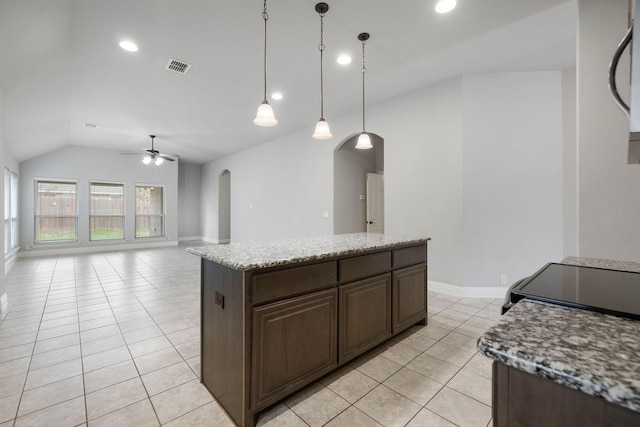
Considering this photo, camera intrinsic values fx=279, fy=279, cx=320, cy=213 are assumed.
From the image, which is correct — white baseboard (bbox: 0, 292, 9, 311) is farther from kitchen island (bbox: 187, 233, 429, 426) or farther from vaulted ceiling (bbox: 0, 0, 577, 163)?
kitchen island (bbox: 187, 233, 429, 426)

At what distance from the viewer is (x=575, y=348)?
2.08ft

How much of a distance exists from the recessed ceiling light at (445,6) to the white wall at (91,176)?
938 centimetres

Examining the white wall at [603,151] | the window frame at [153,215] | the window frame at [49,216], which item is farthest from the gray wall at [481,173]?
the window frame at [49,216]

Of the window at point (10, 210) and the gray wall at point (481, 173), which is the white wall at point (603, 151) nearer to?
the gray wall at point (481, 173)

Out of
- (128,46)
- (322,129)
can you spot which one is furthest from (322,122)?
(128,46)

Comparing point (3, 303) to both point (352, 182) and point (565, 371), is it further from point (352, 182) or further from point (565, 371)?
point (352, 182)

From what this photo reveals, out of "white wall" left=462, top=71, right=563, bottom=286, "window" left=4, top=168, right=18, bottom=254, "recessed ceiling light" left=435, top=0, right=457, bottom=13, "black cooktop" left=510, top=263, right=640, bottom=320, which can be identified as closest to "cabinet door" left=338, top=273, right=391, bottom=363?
"black cooktop" left=510, top=263, right=640, bottom=320

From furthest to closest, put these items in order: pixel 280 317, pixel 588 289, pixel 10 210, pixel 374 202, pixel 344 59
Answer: pixel 374 202
pixel 10 210
pixel 344 59
pixel 280 317
pixel 588 289

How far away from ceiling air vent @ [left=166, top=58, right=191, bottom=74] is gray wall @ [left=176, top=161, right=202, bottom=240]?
316 inches

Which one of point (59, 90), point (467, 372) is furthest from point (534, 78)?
point (59, 90)

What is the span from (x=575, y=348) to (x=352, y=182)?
18.6 feet

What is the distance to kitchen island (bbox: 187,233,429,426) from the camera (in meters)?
1.63

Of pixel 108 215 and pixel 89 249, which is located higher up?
pixel 108 215

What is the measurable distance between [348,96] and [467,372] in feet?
13.5
